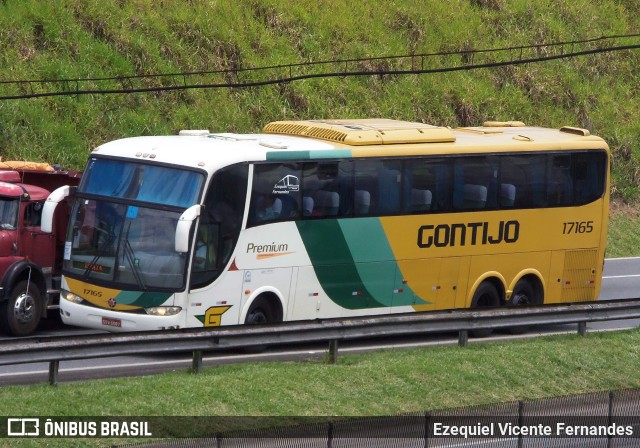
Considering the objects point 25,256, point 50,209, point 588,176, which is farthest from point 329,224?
point 588,176

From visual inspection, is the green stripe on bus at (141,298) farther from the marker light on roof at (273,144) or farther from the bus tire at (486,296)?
the bus tire at (486,296)

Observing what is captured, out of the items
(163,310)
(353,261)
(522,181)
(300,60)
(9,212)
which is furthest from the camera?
(300,60)

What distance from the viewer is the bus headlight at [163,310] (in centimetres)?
1834

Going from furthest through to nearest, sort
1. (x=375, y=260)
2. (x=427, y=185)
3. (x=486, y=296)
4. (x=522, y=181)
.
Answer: (x=522, y=181)
(x=486, y=296)
(x=427, y=185)
(x=375, y=260)

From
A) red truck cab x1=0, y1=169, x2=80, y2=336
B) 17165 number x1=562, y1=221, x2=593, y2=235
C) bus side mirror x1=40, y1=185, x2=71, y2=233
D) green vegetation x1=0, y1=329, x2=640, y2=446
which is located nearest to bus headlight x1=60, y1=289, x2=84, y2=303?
red truck cab x1=0, y1=169, x2=80, y2=336

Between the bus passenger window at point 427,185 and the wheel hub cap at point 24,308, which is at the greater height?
the bus passenger window at point 427,185

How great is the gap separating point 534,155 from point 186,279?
7.90 meters

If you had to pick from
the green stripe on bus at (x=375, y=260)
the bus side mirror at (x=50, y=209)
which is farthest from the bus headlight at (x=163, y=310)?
the green stripe on bus at (x=375, y=260)

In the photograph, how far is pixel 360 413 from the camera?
598 inches

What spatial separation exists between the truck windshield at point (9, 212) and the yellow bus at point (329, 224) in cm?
98

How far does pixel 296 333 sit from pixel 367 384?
1716 mm

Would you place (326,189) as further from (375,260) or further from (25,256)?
(25,256)

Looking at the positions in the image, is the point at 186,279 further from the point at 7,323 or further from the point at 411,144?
the point at 411,144

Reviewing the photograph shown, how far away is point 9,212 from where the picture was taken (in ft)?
65.5
